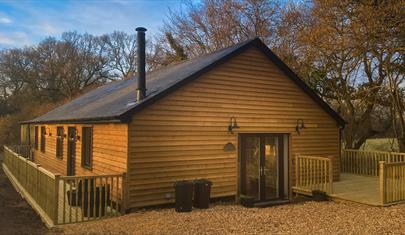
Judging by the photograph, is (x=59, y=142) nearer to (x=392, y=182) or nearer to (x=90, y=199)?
(x=90, y=199)

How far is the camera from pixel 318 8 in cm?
1574

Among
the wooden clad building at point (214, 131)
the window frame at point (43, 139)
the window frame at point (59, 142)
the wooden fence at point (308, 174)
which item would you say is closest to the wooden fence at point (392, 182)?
the wooden fence at point (308, 174)

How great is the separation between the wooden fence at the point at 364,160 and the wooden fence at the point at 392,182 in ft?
12.7

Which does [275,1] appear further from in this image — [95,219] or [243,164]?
[95,219]

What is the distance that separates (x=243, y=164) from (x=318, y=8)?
316 inches

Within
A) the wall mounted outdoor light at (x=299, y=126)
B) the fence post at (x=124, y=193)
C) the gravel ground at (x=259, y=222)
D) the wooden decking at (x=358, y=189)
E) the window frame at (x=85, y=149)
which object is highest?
the wall mounted outdoor light at (x=299, y=126)

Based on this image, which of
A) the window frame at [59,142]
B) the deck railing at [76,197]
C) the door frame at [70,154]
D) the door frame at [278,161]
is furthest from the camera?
the window frame at [59,142]

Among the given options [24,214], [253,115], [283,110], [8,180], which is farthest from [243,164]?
[8,180]

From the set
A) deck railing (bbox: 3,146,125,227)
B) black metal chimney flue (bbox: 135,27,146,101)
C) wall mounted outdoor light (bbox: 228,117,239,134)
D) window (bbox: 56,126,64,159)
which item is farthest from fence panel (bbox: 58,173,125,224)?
window (bbox: 56,126,64,159)

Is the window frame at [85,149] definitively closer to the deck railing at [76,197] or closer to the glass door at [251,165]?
the deck railing at [76,197]

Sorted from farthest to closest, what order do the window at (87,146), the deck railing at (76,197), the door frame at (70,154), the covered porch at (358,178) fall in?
the door frame at (70,154) → the window at (87,146) → the covered porch at (358,178) → the deck railing at (76,197)

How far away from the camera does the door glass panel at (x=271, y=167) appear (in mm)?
12070

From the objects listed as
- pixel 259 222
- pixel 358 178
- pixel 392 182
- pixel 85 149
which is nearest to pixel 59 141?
pixel 85 149

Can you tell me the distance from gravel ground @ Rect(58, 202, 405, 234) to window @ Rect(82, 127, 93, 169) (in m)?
3.54
